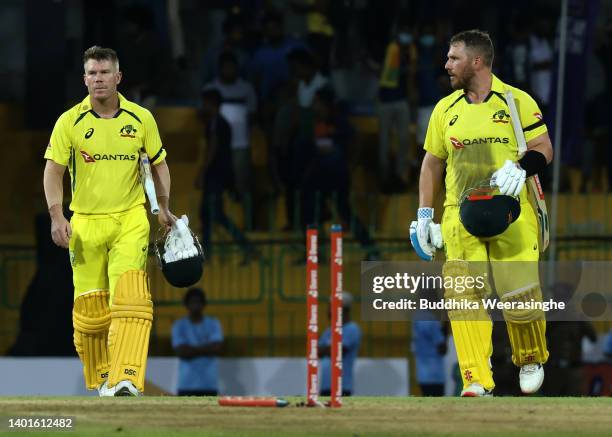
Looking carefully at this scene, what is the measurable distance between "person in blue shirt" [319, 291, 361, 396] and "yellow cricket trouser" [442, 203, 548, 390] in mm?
5931

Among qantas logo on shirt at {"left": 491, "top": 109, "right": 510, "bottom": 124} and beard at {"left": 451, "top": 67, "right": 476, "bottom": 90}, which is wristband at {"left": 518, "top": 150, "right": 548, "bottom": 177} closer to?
qantas logo on shirt at {"left": 491, "top": 109, "right": 510, "bottom": 124}

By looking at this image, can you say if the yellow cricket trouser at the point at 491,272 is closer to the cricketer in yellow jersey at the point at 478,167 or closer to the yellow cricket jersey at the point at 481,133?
the cricketer in yellow jersey at the point at 478,167

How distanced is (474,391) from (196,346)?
6923mm

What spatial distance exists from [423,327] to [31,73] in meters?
5.81

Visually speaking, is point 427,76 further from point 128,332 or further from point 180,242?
point 128,332

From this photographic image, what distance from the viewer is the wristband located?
1186 centimetres

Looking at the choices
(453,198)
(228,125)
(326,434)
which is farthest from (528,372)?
(228,125)

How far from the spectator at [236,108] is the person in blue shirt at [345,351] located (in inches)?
117

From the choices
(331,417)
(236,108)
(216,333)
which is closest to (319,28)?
(236,108)

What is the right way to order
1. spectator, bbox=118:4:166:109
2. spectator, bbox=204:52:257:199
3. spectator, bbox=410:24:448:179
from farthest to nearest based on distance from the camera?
spectator, bbox=410:24:448:179 → spectator, bbox=118:4:166:109 → spectator, bbox=204:52:257:199

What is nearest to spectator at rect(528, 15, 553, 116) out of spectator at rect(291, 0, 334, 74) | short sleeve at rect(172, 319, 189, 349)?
spectator at rect(291, 0, 334, 74)

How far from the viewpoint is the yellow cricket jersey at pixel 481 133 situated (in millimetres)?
11969

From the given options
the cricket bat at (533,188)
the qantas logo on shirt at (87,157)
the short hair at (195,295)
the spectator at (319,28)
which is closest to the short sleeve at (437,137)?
the cricket bat at (533,188)

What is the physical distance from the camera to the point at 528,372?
12.4 meters
